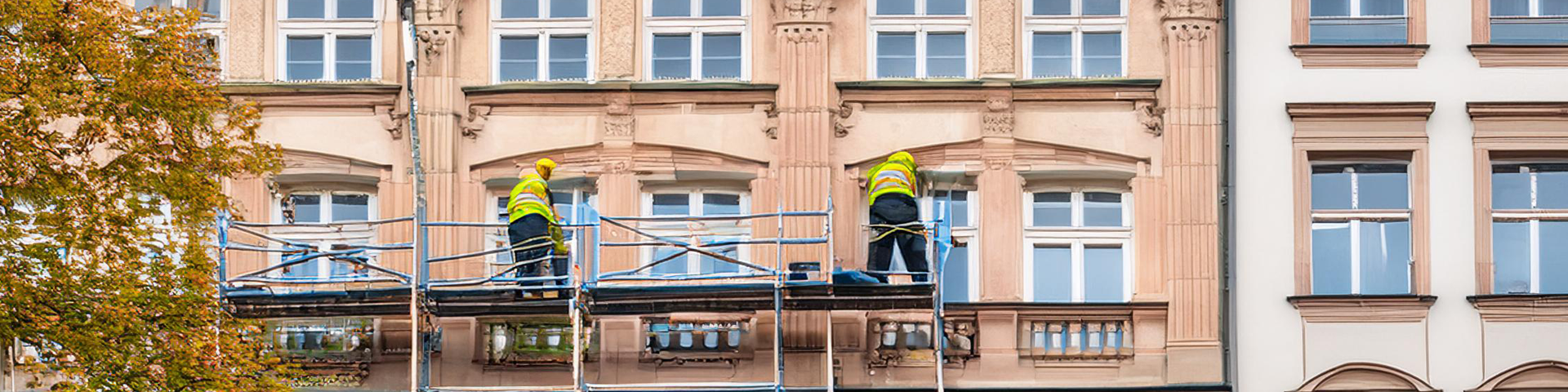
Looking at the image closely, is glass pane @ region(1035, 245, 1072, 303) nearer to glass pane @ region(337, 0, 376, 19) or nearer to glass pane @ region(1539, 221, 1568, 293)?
glass pane @ region(1539, 221, 1568, 293)

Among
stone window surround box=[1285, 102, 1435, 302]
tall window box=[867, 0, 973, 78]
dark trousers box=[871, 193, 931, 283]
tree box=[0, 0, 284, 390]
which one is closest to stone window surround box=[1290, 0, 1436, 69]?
stone window surround box=[1285, 102, 1435, 302]

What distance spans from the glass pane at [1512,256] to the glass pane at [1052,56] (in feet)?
14.7

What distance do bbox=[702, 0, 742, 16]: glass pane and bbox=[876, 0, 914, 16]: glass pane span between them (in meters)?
1.43

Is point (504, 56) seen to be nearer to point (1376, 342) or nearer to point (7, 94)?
point (7, 94)

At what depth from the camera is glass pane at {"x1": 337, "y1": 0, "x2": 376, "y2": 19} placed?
2636 centimetres

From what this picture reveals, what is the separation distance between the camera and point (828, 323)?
24.6 m

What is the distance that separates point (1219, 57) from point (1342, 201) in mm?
1879

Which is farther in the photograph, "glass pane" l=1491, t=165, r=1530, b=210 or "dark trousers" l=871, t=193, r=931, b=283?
"glass pane" l=1491, t=165, r=1530, b=210

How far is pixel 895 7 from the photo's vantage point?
26.3 metres

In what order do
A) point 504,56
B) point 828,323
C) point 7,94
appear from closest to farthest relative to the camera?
point 7,94 → point 828,323 → point 504,56

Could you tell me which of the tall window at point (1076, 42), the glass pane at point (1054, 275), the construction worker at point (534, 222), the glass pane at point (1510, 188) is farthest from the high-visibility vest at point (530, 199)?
the glass pane at point (1510, 188)

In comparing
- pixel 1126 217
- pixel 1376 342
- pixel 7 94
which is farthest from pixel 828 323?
pixel 7 94

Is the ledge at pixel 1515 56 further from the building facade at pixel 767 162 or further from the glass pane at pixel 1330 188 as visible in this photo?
the building facade at pixel 767 162

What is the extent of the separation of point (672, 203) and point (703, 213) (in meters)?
0.33
